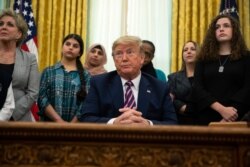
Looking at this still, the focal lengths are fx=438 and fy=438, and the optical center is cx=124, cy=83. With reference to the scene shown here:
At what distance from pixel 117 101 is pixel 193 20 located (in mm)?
4123

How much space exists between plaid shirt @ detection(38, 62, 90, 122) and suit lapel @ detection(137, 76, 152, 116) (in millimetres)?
1068

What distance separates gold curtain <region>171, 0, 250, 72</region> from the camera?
22.2ft

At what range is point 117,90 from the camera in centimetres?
305

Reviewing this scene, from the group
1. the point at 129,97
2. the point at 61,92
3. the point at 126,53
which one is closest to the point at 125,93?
the point at 129,97

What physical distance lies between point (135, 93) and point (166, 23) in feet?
13.5

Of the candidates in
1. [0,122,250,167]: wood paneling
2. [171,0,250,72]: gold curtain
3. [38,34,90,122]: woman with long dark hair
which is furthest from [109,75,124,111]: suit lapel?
[171,0,250,72]: gold curtain

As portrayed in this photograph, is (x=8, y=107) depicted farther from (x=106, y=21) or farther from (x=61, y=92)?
(x=106, y=21)

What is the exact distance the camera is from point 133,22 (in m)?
7.04

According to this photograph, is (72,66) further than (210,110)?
Yes

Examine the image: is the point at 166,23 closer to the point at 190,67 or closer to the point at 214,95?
the point at 190,67

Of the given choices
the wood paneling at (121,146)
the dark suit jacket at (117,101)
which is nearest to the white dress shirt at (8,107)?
the dark suit jacket at (117,101)

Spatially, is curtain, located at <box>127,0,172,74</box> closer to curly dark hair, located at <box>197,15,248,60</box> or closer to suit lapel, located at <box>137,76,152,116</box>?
curly dark hair, located at <box>197,15,248,60</box>

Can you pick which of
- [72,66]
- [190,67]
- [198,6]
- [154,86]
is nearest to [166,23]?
[198,6]

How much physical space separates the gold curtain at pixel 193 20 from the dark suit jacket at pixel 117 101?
3599 mm
